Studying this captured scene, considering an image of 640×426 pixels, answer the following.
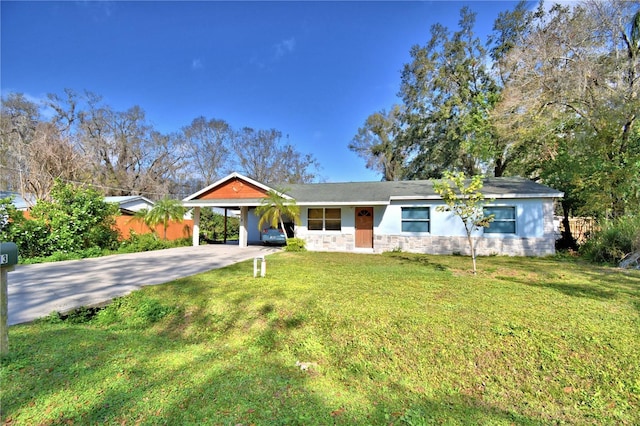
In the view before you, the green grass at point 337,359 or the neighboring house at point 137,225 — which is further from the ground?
the neighboring house at point 137,225

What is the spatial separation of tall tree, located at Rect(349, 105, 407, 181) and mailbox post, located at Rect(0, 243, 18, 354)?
2711cm

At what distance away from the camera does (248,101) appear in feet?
83.9

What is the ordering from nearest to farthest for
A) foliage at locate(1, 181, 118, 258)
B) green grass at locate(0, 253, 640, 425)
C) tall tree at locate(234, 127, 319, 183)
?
green grass at locate(0, 253, 640, 425)
foliage at locate(1, 181, 118, 258)
tall tree at locate(234, 127, 319, 183)

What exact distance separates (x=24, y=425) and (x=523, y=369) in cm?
494

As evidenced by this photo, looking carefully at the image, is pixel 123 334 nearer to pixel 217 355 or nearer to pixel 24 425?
pixel 217 355

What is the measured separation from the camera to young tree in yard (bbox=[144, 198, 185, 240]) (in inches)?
582

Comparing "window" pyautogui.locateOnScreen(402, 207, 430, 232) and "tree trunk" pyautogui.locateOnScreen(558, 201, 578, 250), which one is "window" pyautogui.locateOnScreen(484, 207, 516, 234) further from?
"tree trunk" pyautogui.locateOnScreen(558, 201, 578, 250)

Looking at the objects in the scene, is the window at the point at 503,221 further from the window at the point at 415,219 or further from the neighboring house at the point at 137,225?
the neighboring house at the point at 137,225

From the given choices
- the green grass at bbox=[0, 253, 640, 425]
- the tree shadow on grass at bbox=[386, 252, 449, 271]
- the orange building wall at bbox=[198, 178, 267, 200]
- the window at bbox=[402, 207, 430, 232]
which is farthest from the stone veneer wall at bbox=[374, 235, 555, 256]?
the orange building wall at bbox=[198, 178, 267, 200]

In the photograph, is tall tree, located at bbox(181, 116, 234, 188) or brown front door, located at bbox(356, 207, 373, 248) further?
tall tree, located at bbox(181, 116, 234, 188)

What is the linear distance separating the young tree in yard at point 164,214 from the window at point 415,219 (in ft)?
39.4

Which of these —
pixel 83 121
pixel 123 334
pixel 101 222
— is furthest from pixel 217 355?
pixel 83 121

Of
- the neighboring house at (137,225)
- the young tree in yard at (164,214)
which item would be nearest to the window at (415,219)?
the young tree in yard at (164,214)

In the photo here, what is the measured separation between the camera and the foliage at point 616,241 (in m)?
9.10
